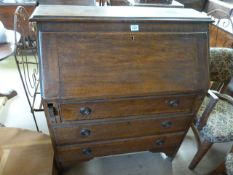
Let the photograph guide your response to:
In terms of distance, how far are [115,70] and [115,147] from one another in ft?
2.00

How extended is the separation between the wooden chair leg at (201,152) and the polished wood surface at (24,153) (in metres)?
1.07

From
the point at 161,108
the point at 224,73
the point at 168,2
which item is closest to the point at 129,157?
the point at 161,108

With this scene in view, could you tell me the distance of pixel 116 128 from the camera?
1254mm

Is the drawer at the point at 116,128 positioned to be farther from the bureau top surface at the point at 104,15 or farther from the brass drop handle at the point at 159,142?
the bureau top surface at the point at 104,15

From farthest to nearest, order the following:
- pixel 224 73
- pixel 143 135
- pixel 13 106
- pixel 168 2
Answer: pixel 168 2 < pixel 13 106 < pixel 224 73 < pixel 143 135

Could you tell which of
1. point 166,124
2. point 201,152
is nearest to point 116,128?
point 166,124

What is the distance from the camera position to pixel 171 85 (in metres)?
1.12

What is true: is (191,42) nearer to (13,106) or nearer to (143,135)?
(143,135)

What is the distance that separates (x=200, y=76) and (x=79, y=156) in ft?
3.04

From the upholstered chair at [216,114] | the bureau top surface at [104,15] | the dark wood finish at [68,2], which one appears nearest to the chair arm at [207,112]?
the upholstered chair at [216,114]

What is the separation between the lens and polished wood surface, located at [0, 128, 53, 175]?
1.18 m

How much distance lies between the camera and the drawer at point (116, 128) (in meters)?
1.18

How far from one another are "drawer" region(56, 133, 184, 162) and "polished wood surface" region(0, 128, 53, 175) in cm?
10

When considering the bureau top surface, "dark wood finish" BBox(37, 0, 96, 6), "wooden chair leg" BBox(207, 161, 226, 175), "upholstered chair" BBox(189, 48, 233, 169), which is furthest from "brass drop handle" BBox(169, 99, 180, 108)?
"dark wood finish" BBox(37, 0, 96, 6)
